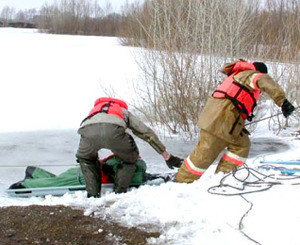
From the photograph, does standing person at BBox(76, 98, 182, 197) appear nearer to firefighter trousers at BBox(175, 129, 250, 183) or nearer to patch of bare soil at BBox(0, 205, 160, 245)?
firefighter trousers at BBox(175, 129, 250, 183)

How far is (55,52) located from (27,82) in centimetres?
892

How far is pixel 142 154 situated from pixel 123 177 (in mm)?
3351

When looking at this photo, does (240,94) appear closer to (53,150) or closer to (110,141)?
(110,141)

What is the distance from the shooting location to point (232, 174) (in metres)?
4.32

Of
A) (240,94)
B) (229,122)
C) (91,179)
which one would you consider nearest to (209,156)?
(229,122)

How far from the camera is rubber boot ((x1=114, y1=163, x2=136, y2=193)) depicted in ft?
15.6

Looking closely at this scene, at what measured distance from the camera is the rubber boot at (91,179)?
15.4ft

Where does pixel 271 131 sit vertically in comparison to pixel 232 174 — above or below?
below

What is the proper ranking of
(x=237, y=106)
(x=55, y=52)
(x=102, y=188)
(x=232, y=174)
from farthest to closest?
(x=55, y=52), (x=102, y=188), (x=237, y=106), (x=232, y=174)

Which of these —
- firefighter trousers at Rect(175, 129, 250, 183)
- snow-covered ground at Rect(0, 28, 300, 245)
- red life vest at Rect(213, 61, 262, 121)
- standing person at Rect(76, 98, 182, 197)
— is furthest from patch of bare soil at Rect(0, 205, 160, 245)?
red life vest at Rect(213, 61, 262, 121)

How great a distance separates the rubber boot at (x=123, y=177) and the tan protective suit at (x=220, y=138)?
51 cm

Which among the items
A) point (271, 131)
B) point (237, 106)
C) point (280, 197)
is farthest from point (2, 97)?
point (280, 197)

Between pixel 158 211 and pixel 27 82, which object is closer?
pixel 158 211

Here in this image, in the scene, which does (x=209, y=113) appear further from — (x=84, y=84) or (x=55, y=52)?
(x=55, y=52)
